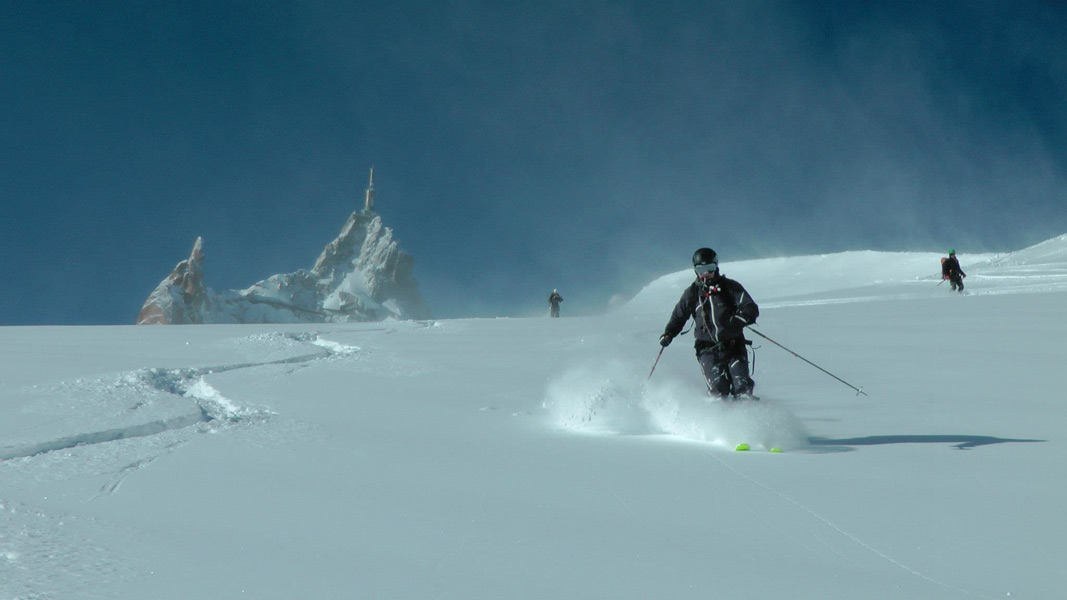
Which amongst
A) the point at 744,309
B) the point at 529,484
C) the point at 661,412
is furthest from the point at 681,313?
the point at 529,484

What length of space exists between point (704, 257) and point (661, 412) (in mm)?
1674

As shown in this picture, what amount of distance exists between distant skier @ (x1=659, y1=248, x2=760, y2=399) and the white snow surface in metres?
0.34

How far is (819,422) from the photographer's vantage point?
666cm

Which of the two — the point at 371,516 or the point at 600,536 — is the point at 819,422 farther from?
the point at 371,516

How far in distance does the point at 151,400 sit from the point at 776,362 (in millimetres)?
8826

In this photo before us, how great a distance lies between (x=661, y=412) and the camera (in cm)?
637

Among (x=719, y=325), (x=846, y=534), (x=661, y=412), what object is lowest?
(x=846, y=534)

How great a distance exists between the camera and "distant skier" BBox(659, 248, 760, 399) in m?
6.59

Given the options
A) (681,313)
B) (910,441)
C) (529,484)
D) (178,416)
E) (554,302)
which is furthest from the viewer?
(554,302)

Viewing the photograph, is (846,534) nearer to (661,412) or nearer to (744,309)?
(661,412)

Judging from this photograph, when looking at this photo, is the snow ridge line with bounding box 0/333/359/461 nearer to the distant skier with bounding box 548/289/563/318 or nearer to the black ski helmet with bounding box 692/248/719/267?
the black ski helmet with bounding box 692/248/719/267

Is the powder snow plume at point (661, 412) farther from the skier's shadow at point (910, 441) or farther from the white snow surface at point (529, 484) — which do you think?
the skier's shadow at point (910, 441)

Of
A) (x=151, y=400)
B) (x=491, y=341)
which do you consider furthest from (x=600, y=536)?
(x=491, y=341)

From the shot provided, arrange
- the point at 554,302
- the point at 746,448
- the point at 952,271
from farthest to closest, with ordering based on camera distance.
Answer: the point at 554,302 < the point at 952,271 < the point at 746,448
